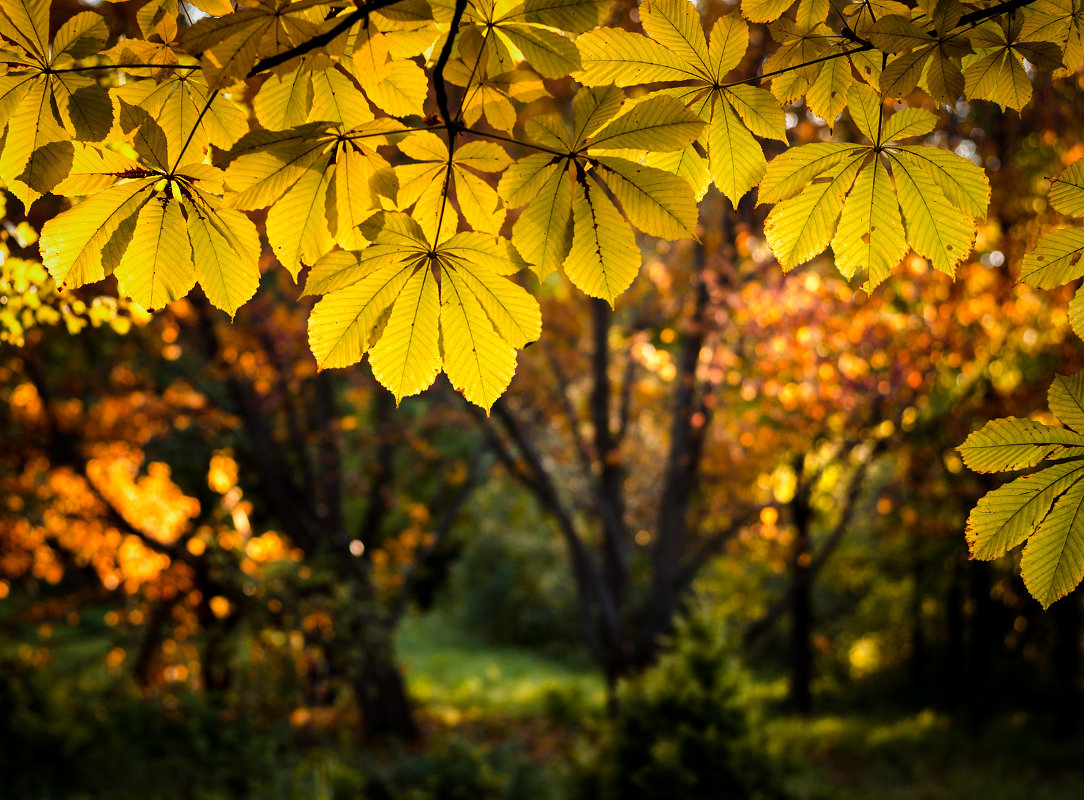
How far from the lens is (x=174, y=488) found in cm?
912

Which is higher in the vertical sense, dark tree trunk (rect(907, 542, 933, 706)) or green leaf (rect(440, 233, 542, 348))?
green leaf (rect(440, 233, 542, 348))

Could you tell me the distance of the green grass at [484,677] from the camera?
11.4m

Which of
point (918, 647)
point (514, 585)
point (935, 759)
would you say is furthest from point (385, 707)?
point (514, 585)

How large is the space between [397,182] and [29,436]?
7335mm

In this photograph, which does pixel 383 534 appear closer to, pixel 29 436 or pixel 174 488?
pixel 174 488

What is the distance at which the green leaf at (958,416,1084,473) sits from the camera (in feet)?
3.71

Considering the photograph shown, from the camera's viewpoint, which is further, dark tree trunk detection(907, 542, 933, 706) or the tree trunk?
dark tree trunk detection(907, 542, 933, 706)

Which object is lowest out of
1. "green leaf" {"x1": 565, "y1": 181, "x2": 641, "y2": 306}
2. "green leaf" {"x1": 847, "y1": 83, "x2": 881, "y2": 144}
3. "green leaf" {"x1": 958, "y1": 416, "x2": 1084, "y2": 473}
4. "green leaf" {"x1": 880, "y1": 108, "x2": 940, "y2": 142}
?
"green leaf" {"x1": 958, "y1": 416, "x2": 1084, "y2": 473}

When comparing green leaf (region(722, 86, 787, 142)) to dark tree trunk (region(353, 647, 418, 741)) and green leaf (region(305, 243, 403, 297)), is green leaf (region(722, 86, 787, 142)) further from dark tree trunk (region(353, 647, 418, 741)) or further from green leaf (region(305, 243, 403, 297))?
dark tree trunk (region(353, 647, 418, 741))

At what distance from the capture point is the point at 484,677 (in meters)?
14.7

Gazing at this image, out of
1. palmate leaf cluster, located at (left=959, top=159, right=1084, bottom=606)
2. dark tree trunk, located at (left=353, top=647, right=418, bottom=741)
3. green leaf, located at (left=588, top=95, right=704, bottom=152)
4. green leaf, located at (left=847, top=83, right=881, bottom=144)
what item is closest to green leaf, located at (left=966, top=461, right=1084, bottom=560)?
palmate leaf cluster, located at (left=959, top=159, right=1084, bottom=606)

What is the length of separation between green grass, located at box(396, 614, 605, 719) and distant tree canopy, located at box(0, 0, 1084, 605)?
840cm

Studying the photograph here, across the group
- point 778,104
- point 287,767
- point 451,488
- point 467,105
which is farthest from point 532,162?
point 451,488

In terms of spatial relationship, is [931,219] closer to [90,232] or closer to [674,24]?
[674,24]
